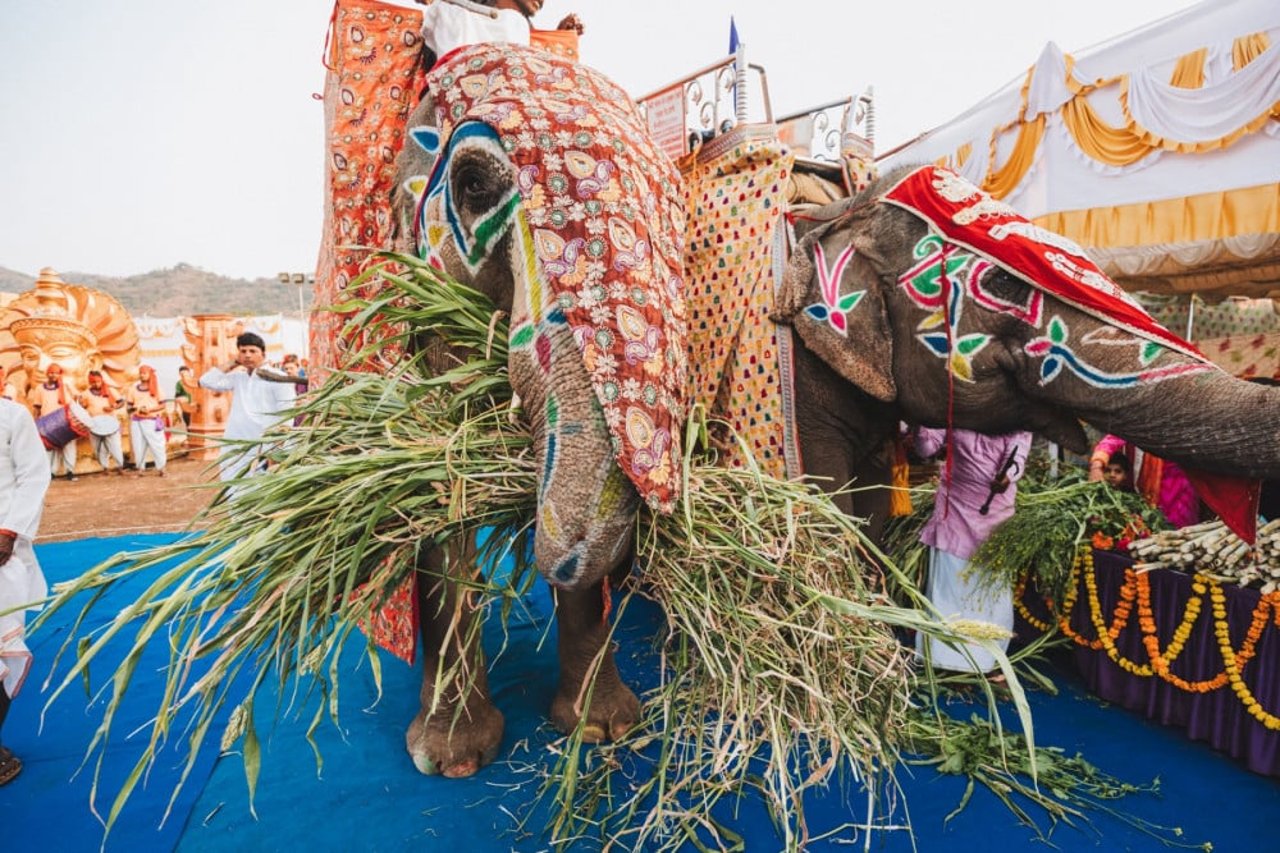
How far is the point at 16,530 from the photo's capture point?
269 centimetres

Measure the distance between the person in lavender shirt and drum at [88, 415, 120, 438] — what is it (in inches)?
579

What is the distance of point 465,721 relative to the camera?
7.70ft

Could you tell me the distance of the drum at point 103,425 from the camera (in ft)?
41.2

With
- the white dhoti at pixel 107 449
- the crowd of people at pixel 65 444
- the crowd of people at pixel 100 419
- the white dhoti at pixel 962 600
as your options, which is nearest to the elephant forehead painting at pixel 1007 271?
the white dhoti at pixel 962 600

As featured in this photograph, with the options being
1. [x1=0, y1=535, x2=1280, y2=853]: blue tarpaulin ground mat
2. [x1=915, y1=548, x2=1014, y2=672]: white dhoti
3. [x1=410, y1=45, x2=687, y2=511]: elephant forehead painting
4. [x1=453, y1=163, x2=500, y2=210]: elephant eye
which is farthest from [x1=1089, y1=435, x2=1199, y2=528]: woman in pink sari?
[x1=453, y1=163, x2=500, y2=210]: elephant eye

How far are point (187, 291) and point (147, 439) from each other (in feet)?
223

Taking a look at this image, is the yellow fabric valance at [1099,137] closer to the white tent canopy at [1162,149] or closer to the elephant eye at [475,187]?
the white tent canopy at [1162,149]

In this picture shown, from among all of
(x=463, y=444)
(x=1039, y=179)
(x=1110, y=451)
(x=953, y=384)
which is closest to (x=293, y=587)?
(x=463, y=444)

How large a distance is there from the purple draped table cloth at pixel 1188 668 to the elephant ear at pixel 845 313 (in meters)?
1.49

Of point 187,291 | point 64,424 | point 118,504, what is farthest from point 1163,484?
Result: point 187,291

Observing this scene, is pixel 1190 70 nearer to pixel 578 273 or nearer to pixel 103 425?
pixel 578 273

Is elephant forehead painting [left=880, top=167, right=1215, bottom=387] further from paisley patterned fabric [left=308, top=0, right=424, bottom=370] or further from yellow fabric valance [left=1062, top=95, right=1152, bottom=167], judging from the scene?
yellow fabric valance [left=1062, top=95, right=1152, bottom=167]

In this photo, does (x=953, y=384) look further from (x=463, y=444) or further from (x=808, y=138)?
(x=808, y=138)

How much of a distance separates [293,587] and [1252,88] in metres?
6.83
